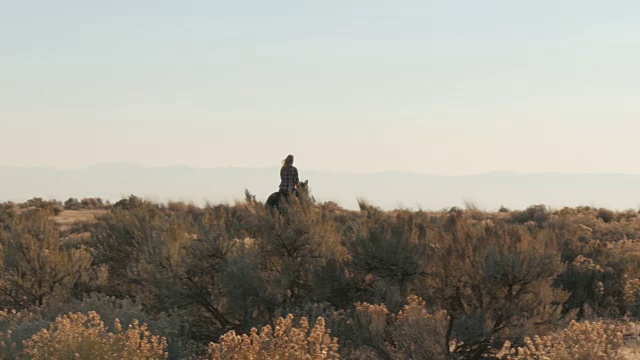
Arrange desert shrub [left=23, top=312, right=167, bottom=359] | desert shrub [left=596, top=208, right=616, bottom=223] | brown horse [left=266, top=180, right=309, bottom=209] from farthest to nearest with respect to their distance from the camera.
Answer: desert shrub [left=596, top=208, right=616, bottom=223] → brown horse [left=266, top=180, right=309, bottom=209] → desert shrub [left=23, top=312, right=167, bottom=359]

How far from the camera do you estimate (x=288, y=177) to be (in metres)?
17.2

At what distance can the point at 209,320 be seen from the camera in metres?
12.0

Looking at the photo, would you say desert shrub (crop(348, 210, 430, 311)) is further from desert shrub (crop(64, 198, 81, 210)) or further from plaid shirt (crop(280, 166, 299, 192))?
desert shrub (crop(64, 198, 81, 210))

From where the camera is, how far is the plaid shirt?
17172 mm

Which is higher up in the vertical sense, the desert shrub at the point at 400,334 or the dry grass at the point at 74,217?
the dry grass at the point at 74,217

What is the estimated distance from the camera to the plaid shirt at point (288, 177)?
17.2 m

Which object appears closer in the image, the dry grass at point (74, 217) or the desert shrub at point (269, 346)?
the desert shrub at point (269, 346)

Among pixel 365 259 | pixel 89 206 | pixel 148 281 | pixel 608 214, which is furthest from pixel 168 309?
pixel 89 206

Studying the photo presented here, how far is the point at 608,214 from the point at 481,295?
2803 cm

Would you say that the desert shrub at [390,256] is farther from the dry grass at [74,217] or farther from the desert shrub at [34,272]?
the dry grass at [74,217]

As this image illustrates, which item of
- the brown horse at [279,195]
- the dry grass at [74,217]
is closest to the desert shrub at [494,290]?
the brown horse at [279,195]

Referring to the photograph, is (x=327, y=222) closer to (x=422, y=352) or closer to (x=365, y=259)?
(x=365, y=259)

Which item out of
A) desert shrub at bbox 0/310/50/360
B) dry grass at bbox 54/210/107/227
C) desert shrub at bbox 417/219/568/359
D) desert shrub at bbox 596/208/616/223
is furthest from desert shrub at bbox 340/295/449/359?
desert shrub at bbox 596/208/616/223

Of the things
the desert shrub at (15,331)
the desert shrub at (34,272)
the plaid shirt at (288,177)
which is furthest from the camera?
the plaid shirt at (288,177)
